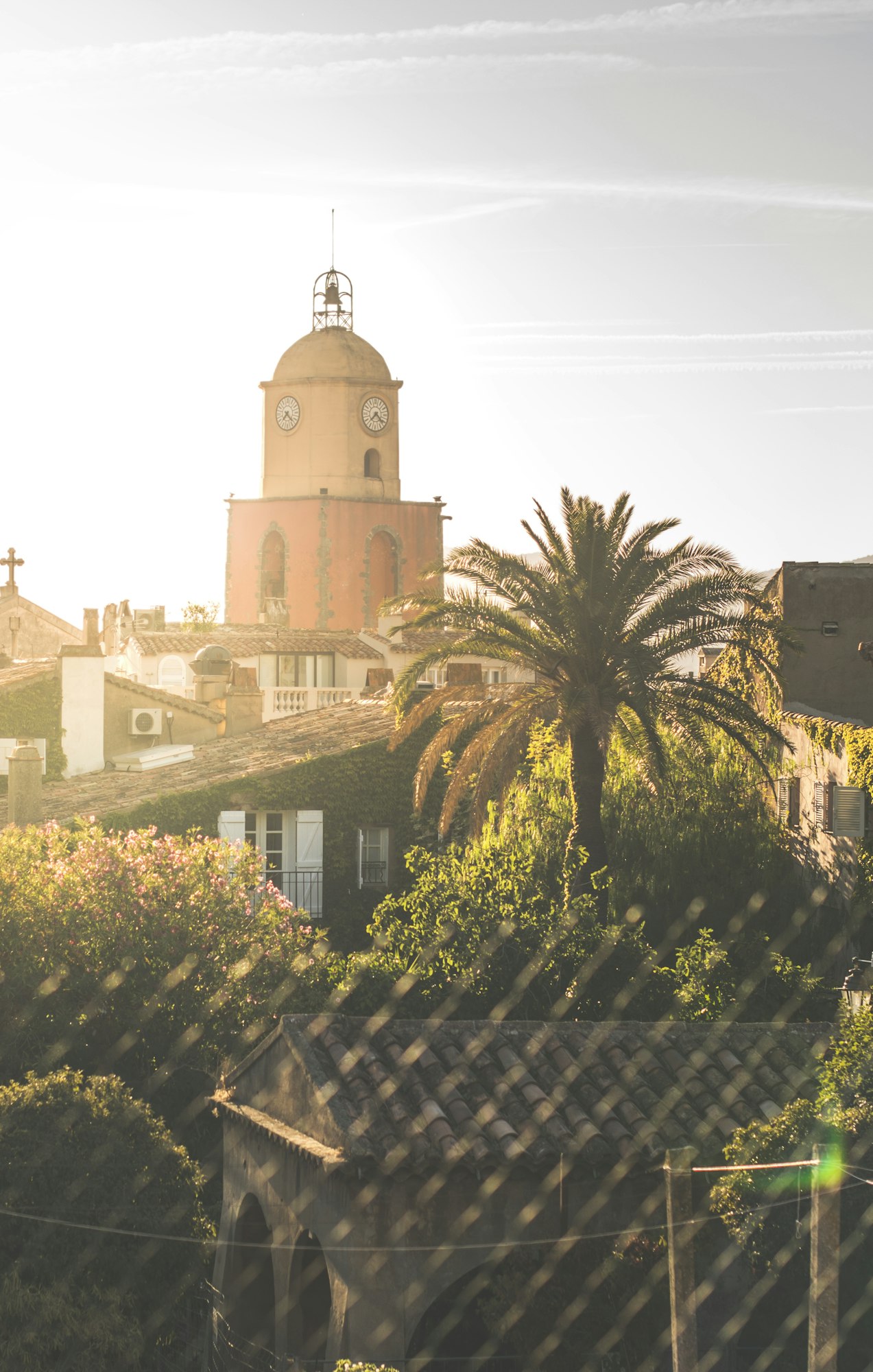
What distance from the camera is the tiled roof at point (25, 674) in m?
32.3

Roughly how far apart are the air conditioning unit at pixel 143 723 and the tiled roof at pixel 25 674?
191 cm

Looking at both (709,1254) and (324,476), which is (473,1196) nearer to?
(709,1254)

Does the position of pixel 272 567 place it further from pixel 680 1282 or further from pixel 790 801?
pixel 680 1282

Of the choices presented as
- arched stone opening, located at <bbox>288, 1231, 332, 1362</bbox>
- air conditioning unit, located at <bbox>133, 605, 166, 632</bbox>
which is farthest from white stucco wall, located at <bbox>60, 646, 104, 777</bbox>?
air conditioning unit, located at <bbox>133, 605, 166, 632</bbox>

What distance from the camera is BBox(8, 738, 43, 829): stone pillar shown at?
1040 inches

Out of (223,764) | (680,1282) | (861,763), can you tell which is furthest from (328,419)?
(680,1282)

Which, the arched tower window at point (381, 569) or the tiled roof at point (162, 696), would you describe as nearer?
the tiled roof at point (162, 696)

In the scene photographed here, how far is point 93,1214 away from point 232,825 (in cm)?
1333

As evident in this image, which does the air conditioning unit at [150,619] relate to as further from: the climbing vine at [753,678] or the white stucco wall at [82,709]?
the climbing vine at [753,678]

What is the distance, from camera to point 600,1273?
13.2 metres

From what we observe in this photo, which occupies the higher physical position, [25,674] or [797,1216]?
[25,674]

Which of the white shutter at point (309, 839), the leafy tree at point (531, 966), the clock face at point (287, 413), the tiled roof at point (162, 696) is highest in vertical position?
the clock face at point (287, 413)

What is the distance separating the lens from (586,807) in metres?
21.8

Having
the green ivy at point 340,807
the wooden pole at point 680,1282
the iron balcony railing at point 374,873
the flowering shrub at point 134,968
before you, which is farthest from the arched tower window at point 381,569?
the wooden pole at point 680,1282
